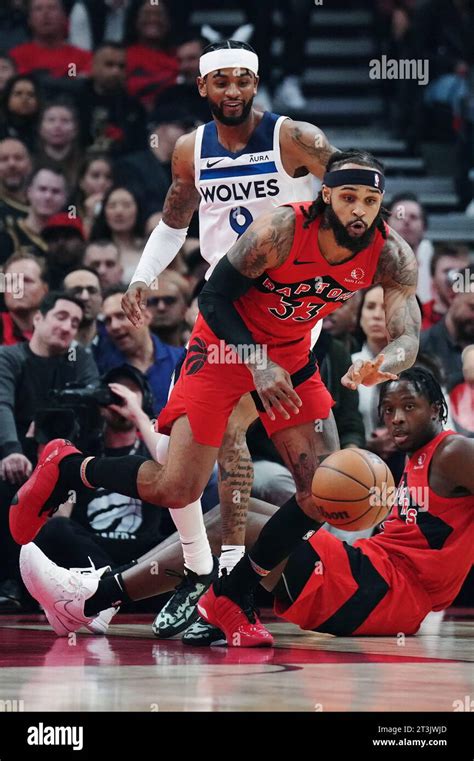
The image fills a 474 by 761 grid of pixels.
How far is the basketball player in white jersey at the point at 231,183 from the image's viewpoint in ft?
16.5

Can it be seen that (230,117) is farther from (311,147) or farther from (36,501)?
(36,501)

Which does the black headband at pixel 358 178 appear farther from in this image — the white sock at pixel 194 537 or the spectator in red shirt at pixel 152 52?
the spectator in red shirt at pixel 152 52

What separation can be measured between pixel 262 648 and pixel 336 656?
14.6 inches

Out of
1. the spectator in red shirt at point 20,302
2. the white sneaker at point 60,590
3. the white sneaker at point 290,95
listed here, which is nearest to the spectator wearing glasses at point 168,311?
the spectator in red shirt at point 20,302

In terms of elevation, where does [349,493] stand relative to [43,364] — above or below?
below

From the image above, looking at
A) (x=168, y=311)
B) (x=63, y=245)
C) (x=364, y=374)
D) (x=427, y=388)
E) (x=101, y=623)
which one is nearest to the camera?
(x=364, y=374)

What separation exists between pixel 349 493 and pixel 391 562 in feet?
2.41

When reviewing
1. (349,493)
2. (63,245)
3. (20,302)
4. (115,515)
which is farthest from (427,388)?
(63,245)

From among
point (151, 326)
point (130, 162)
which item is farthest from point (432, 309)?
point (130, 162)

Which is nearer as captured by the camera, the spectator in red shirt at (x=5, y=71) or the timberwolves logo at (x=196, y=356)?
the timberwolves logo at (x=196, y=356)

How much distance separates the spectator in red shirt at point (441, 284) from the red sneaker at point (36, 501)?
11.5 ft

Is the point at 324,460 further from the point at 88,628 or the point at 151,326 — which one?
the point at 151,326

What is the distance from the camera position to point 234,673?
3.83 metres

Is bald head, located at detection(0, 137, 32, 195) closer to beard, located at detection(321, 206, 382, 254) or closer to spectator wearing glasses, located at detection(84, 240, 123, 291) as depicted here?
spectator wearing glasses, located at detection(84, 240, 123, 291)
